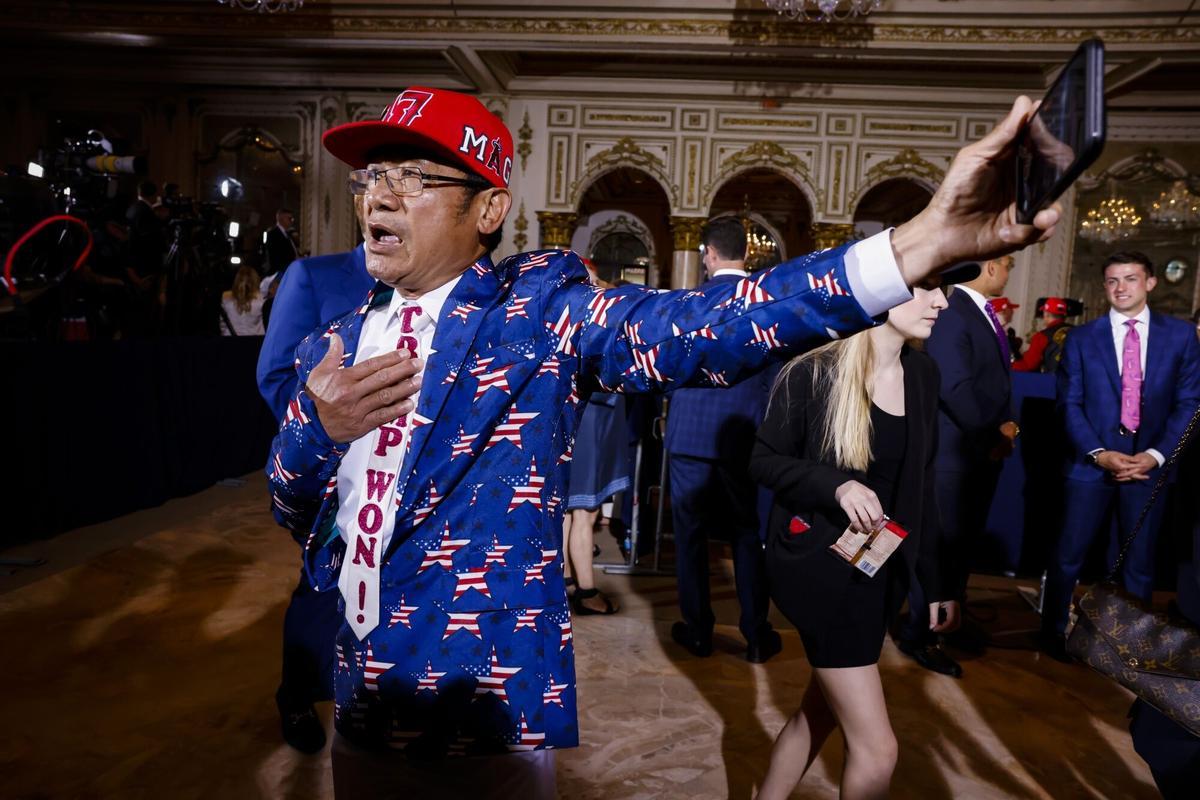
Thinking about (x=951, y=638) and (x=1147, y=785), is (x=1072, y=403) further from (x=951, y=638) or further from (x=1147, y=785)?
(x=1147, y=785)

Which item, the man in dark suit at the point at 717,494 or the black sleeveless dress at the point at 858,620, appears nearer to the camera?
the black sleeveless dress at the point at 858,620

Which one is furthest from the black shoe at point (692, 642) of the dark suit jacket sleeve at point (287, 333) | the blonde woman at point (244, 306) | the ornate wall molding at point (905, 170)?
the ornate wall molding at point (905, 170)

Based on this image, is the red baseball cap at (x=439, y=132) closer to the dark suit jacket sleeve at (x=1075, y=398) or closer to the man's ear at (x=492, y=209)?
the man's ear at (x=492, y=209)

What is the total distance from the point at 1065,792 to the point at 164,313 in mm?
7016

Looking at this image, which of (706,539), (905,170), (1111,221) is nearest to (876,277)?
(706,539)

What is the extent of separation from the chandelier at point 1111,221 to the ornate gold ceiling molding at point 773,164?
12.2ft

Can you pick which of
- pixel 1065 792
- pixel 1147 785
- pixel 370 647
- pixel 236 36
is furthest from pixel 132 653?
pixel 236 36

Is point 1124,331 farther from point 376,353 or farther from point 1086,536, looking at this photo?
point 376,353

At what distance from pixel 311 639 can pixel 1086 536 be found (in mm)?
3731

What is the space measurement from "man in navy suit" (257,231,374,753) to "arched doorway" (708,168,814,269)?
43.8 feet

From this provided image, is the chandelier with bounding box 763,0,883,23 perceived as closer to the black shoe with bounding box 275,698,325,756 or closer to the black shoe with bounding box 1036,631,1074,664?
the black shoe with bounding box 1036,631,1074,664

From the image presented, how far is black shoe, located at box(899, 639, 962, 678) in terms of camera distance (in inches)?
137

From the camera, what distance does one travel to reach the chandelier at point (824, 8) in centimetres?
748

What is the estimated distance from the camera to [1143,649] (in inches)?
58.0
